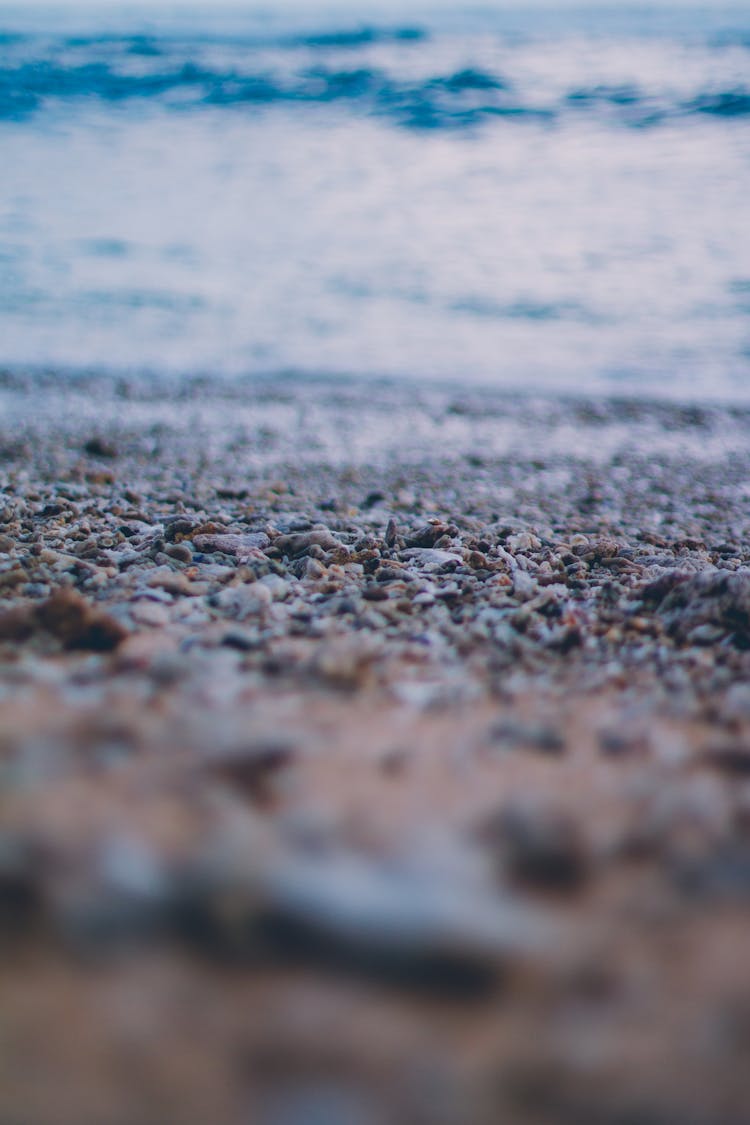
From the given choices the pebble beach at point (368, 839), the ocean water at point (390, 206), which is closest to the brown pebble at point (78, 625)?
the pebble beach at point (368, 839)

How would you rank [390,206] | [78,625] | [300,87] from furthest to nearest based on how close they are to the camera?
[300,87] → [390,206] → [78,625]

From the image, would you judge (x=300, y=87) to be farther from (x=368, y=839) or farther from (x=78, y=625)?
(x=368, y=839)

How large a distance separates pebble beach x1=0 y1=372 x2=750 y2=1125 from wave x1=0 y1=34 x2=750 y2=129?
1538 centimetres

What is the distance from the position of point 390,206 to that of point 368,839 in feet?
41.6

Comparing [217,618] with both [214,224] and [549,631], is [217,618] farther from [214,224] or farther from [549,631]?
[214,224]

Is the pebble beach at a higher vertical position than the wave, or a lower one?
lower

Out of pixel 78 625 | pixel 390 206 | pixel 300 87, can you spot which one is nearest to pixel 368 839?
pixel 78 625

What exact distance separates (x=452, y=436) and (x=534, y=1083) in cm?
528

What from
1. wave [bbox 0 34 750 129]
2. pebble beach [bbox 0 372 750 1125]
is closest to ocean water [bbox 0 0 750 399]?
wave [bbox 0 34 750 129]

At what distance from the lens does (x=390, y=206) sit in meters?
12.4

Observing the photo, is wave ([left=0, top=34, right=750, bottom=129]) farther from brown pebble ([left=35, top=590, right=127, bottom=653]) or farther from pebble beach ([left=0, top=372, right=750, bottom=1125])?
brown pebble ([left=35, top=590, right=127, bottom=653])

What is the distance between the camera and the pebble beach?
0.79m

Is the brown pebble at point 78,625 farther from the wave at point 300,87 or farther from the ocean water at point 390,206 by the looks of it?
the wave at point 300,87

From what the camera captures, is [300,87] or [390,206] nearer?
[390,206]
